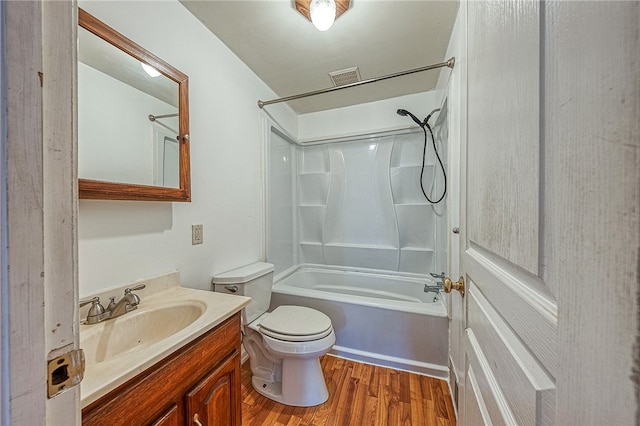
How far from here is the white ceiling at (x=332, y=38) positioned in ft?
4.30

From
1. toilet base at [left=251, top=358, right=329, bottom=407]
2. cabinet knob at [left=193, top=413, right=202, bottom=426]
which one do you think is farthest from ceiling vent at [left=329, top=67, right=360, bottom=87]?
cabinet knob at [left=193, top=413, right=202, bottom=426]

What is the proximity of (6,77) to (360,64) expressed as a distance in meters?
1.94

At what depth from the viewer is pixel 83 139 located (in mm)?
873

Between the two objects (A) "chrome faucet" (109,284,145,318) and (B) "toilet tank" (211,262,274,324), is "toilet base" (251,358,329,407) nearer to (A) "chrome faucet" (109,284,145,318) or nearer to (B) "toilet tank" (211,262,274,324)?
(B) "toilet tank" (211,262,274,324)

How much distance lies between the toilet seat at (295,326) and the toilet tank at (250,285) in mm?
85

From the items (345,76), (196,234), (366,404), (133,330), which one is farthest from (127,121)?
(366,404)

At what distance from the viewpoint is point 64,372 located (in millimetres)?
338

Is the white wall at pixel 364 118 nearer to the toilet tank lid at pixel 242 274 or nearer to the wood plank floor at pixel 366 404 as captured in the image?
the toilet tank lid at pixel 242 274

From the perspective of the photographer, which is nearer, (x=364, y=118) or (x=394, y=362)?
(x=394, y=362)

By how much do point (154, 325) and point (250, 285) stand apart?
0.58 metres

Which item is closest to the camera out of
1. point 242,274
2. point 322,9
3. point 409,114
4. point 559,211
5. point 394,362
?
point 559,211

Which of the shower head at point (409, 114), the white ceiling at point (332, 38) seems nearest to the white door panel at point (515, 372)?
the white ceiling at point (332, 38)

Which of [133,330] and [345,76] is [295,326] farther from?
[345,76]

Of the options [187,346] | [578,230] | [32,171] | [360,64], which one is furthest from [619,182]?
[360,64]
